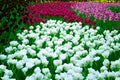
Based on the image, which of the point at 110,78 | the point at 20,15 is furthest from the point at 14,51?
the point at 20,15

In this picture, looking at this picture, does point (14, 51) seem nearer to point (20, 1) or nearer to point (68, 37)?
point (68, 37)

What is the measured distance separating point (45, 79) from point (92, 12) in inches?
293

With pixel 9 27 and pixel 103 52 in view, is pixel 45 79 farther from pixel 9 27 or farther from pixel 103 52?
pixel 9 27

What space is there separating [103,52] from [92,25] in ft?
9.74

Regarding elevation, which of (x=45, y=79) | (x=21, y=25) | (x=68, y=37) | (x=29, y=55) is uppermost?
(x=21, y=25)

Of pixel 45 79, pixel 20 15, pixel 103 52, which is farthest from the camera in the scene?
pixel 20 15

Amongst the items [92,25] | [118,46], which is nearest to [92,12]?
[92,25]

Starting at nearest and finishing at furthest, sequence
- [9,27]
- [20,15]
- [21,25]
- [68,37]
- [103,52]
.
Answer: [103,52]
[68,37]
[9,27]
[21,25]
[20,15]

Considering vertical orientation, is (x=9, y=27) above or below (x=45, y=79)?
above

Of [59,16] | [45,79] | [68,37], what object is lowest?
[45,79]

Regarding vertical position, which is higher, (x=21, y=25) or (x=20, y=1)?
(x=20, y=1)

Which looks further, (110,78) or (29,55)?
(29,55)

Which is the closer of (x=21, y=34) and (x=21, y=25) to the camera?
(x=21, y=34)

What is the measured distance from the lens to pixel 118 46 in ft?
19.1
